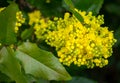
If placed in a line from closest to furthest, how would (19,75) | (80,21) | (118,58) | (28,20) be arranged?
(19,75)
(80,21)
(28,20)
(118,58)

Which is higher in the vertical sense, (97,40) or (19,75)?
(97,40)

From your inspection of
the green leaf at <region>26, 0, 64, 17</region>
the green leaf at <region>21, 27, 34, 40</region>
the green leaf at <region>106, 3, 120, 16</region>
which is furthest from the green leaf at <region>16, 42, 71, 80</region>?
the green leaf at <region>106, 3, 120, 16</region>

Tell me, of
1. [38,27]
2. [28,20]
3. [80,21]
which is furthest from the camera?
[28,20]

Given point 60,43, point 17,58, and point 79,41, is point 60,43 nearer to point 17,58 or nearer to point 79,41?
point 79,41

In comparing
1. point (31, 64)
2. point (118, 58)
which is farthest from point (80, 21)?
point (118, 58)

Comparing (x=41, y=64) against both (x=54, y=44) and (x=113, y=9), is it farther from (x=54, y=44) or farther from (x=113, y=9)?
(x=113, y=9)

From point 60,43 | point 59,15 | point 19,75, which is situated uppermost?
point 59,15

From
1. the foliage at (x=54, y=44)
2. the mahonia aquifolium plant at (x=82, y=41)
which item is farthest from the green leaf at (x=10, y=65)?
the mahonia aquifolium plant at (x=82, y=41)
